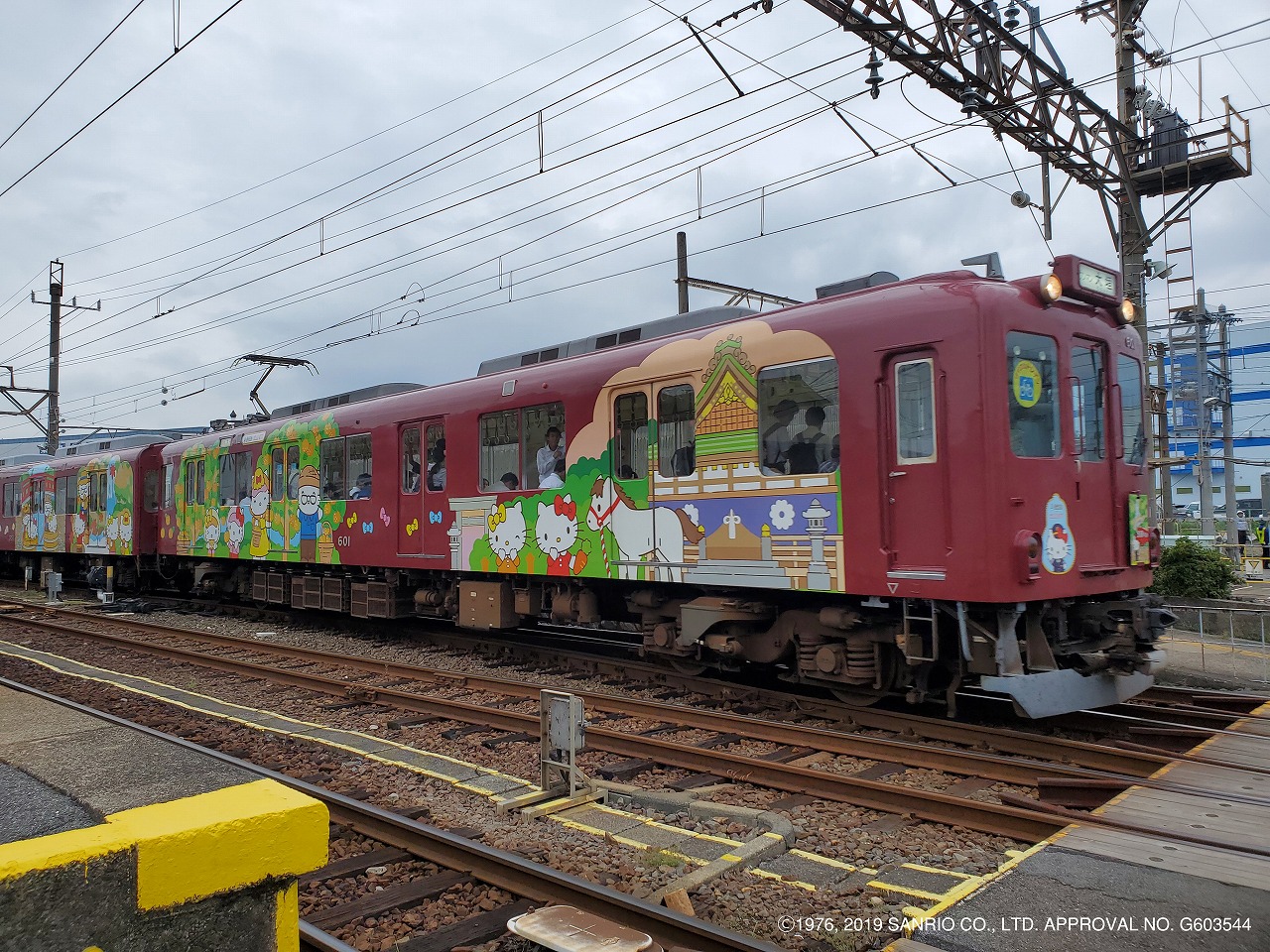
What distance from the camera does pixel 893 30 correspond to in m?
9.81

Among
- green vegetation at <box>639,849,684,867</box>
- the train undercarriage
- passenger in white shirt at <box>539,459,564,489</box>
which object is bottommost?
green vegetation at <box>639,849,684,867</box>

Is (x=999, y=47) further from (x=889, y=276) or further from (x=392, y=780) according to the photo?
(x=392, y=780)

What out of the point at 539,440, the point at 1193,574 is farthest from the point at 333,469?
the point at 1193,574

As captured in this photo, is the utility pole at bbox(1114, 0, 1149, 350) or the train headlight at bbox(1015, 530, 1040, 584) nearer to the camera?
the train headlight at bbox(1015, 530, 1040, 584)

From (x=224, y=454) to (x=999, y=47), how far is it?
1392 centimetres

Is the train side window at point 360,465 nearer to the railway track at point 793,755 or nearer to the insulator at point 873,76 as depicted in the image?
the railway track at point 793,755

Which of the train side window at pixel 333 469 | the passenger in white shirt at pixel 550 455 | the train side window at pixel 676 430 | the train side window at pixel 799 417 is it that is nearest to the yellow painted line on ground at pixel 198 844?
the train side window at pixel 799 417

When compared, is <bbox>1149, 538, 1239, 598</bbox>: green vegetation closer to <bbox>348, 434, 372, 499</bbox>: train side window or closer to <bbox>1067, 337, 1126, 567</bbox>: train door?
<bbox>1067, 337, 1126, 567</bbox>: train door

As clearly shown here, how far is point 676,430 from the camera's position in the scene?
28.3 ft

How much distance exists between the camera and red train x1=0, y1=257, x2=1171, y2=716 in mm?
6613

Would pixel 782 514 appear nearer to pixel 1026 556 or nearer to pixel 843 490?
pixel 843 490

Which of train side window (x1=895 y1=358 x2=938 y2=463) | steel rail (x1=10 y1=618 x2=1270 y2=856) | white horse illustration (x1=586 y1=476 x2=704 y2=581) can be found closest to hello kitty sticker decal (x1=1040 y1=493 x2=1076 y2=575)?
train side window (x1=895 y1=358 x2=938 y2=463)

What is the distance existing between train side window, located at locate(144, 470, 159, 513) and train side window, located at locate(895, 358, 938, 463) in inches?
698

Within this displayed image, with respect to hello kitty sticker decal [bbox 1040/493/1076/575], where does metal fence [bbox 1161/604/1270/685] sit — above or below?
below
